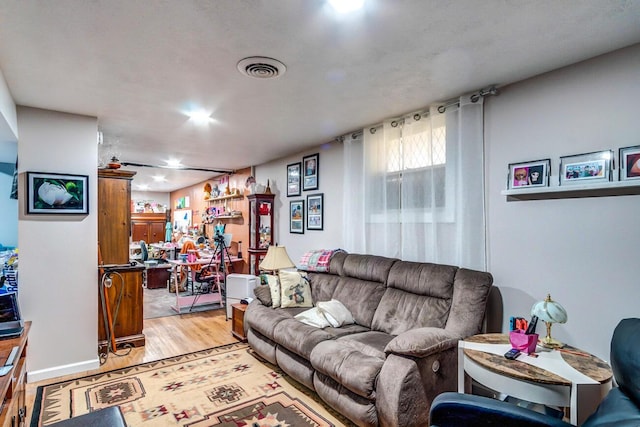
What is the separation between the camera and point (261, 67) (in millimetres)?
2225

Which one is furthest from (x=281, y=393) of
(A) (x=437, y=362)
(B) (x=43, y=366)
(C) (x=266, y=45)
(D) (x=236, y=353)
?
(C) (x=266, y=45)

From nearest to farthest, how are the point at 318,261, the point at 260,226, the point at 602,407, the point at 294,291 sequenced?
the point at 602,407, the point at 294,291, the point at 318,261, the point at 260,226

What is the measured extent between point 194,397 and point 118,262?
182cm

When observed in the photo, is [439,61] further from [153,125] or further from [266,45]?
[153,125]

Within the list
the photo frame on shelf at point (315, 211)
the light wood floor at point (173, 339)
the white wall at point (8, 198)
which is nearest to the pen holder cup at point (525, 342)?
the photo frame on shelf at point (315, 211)

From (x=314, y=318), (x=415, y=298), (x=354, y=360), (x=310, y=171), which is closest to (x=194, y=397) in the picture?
(x=314, y=318)

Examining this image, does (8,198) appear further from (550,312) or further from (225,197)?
(550,312)

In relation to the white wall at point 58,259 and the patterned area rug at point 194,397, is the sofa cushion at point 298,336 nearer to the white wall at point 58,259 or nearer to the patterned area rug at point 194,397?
the patterned area rug at point 194,397

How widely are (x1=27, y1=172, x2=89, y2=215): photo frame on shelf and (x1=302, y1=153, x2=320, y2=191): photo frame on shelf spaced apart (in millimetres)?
2496

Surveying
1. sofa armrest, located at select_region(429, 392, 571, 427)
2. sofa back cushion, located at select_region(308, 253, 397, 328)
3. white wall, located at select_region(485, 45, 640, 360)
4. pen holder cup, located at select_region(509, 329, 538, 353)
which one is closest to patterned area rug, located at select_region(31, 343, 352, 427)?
sofa back cushion, located at select_region(308, 253, 397, 328)

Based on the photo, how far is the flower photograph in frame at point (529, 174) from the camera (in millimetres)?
2309

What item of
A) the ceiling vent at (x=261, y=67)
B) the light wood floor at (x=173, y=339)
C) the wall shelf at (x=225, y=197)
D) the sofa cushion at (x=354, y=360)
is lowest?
the light wood floor at (x=173, y=339)

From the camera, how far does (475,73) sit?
92.3 inches

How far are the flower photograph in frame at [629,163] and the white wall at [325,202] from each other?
8.73 ft
